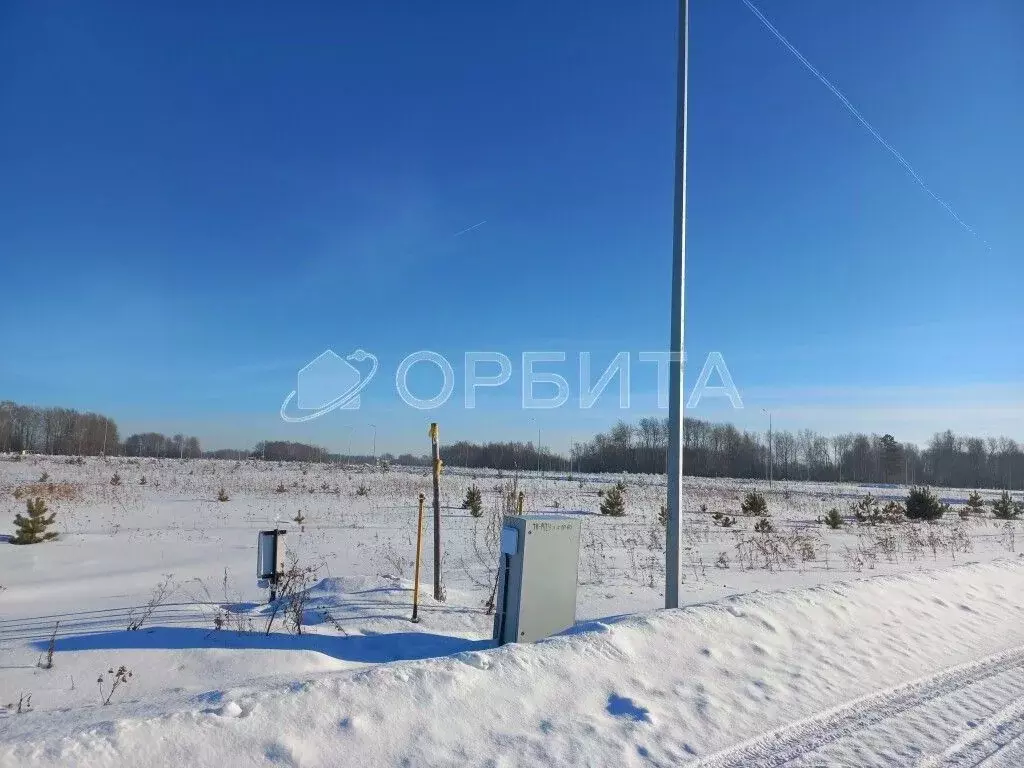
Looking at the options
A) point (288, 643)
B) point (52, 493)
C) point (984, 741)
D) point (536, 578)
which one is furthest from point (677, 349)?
point (52, 493)

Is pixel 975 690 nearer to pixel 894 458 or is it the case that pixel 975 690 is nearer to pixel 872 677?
pixel 872 677

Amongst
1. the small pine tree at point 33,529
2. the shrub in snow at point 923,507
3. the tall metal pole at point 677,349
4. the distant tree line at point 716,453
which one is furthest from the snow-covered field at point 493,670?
the distant tree line at point 716,453

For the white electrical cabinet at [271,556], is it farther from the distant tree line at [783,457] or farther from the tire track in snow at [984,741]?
the distant tree line at [783,457]

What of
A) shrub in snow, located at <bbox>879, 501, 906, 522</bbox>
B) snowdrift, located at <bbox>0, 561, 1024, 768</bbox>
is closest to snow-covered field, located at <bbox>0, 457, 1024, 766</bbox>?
snowdrift, located at <bbox>0, 561, 1024, 768</bbox>

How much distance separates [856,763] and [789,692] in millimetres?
1120

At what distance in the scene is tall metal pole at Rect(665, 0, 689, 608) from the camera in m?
6.48

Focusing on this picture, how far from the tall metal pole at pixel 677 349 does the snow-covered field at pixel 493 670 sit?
24.7 inches

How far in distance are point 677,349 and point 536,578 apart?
275 centimetres

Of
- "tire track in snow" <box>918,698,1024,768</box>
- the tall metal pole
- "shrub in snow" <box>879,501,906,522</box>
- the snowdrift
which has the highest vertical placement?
the tall metal pole

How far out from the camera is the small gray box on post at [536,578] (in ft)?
18.9

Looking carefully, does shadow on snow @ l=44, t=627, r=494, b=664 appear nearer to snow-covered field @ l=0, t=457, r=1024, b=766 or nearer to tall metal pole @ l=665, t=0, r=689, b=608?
snow-covered field @ l=0, t=457, r=1024, b=766

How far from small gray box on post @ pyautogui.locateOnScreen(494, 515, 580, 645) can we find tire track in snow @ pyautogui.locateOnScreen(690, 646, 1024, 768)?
2.21m

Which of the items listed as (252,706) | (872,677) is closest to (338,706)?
(252,706)

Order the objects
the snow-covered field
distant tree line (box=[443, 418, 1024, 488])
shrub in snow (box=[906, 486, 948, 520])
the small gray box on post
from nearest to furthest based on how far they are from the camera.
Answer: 1. the snow-covered field
2. the small gray box on post
3. shrub in snow (box=[906, 486, 948, 520])
4. distant tree line (box=[443, 418, 1024, 488])
